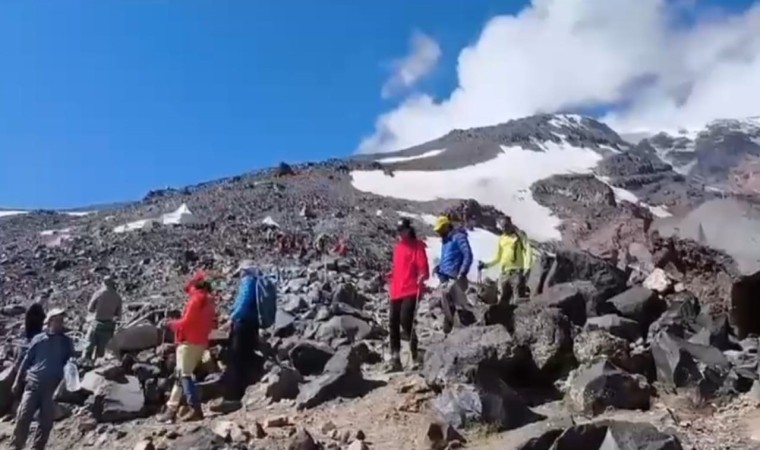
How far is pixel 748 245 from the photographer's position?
15.5 m

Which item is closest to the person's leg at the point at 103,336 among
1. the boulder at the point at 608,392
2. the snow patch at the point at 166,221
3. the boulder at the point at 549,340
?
the boulder at the point at 549,340

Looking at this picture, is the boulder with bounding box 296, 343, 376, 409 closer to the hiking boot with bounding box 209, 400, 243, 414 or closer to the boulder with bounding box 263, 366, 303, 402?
the boulder with bounding box 263, 366, 303, 402

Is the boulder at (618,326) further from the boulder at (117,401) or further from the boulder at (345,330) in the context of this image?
the boulder at (117,401)

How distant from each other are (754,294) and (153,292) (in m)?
17.1

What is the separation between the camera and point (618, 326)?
1155 cm

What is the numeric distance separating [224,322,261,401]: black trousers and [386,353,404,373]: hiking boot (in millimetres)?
1741

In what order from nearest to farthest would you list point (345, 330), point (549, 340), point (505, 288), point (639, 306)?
point (549, 340) < point (639, 306) < point (345, 330) < point (505, 288)

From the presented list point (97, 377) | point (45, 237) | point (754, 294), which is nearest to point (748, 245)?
point (754, 294)

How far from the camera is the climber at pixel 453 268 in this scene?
1270 centimetres

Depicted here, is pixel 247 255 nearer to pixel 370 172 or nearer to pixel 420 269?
pixel 420 269

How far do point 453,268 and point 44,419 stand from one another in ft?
18.5

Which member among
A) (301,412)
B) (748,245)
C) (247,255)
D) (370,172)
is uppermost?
(370,172)

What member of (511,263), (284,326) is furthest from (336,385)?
(511,263)

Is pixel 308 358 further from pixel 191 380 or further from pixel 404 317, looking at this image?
pixel 191 380
